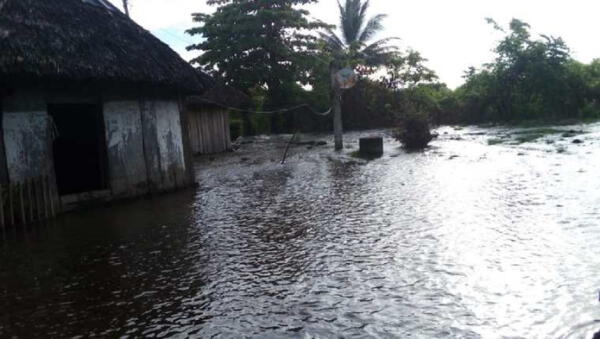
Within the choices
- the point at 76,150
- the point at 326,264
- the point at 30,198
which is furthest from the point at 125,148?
the point at 326,264

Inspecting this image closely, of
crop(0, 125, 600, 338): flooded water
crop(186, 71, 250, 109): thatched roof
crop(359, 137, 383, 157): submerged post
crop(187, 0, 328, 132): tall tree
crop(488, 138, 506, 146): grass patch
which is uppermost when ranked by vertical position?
crop(187, 0, 328, 132): tall tree

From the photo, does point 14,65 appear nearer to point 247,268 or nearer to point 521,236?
point 247,268

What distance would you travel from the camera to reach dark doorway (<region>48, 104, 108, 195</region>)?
12172 mm

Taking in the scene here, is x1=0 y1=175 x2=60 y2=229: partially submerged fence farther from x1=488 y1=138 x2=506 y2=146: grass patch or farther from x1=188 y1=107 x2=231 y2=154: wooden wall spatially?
x1=488 y1=138 x2=506 y2=146: grass patch

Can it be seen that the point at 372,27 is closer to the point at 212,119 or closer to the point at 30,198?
the point at 212,119

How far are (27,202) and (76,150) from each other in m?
4.62

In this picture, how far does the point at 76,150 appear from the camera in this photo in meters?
12.3

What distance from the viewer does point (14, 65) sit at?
24.3 feet

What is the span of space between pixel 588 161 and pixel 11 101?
1201 centimetres

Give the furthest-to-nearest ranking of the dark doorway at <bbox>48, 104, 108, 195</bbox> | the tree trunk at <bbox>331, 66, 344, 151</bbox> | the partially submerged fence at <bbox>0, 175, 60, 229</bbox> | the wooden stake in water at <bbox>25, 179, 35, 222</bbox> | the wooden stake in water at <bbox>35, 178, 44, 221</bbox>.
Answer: the tree trunk at <bbox>331, 66, 344, 151</bbox>, the dark doorway at <bbox>48, 104, 108, 195</bbox>, the wooden stake in water at <bbox>35, 178, 44, 221</bbox>, the wooden stake in water at <bbox>25, 179, 35, 222</bbox>, the partially submerged fence at <bbox>0, 175, 60, 229</bbox>

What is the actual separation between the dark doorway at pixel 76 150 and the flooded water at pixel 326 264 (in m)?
3.40

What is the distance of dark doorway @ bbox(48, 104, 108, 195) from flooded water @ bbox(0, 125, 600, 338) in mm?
3403

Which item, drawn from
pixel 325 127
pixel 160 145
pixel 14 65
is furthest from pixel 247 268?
pixel 325 127

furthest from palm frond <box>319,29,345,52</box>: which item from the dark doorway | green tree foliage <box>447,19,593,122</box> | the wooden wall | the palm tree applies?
the dark doorway
